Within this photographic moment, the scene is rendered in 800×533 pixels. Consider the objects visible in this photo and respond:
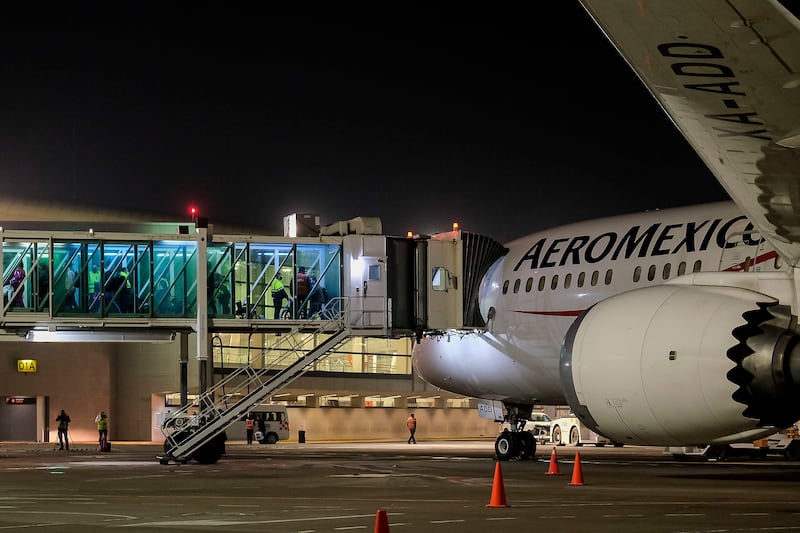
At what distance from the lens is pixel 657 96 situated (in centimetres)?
1023

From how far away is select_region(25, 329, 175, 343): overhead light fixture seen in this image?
32.7m

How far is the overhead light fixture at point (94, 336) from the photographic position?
32688mm

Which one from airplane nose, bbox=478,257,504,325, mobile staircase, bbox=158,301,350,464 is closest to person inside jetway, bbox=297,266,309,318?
mobile staircase, bbox=158,301,350,464

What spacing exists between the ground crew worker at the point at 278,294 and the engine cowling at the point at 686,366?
59.4ft

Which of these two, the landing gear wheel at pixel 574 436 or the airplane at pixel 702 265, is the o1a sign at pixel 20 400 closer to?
the landing gear wheel at pixel 574 436

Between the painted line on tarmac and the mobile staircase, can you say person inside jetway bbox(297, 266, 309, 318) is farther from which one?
the painted line on tarmac

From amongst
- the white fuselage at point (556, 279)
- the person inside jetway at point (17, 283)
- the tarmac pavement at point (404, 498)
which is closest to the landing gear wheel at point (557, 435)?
the white fuselage at point (556, 279)

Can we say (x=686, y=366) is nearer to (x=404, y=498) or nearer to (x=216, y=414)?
(x=404, y=498)

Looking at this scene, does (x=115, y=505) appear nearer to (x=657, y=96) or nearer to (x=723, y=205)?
(x=657, y=96)

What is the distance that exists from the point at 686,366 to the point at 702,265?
1029cm

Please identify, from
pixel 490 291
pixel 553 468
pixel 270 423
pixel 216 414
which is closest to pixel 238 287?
pixel 216 414

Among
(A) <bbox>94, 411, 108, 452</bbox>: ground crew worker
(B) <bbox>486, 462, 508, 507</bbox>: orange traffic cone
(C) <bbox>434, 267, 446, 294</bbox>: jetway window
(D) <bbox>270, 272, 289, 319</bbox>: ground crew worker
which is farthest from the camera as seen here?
(A) <bbox>94, 411, 108, 452</bbox>: ground crew worker

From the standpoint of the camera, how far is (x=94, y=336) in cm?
3312

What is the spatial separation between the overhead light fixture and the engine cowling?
64.6 feet
